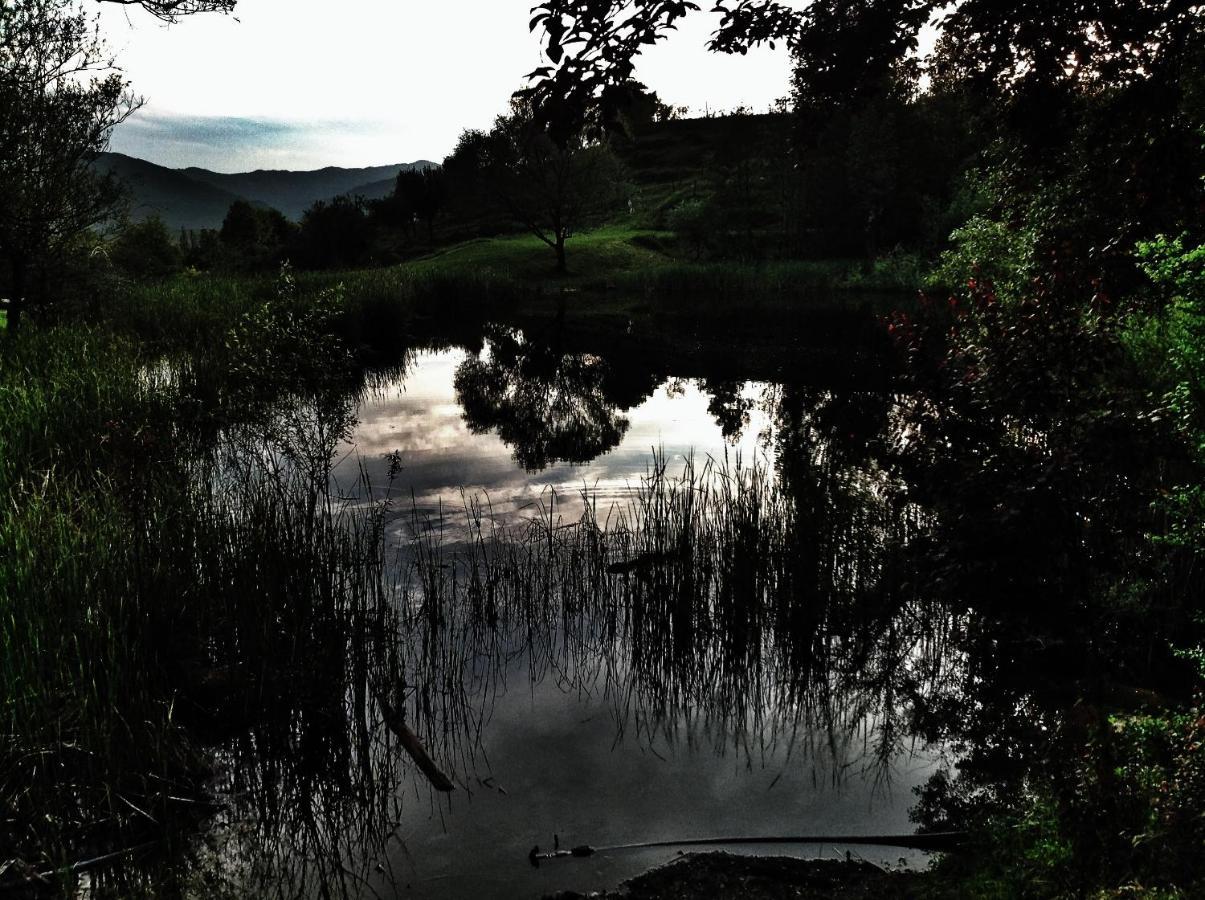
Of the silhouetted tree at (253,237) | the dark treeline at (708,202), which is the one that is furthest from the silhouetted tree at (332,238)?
the silhouetted tree at (253,237)

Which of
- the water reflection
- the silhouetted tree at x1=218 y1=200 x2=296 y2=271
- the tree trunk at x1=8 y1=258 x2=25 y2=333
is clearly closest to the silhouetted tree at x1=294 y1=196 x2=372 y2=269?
the silhouetted tree at x1=218 y1=200 x2=296 y2=271

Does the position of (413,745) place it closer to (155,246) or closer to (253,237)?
(155,246)

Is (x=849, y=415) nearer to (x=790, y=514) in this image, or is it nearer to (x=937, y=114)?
(x=790, y=514)

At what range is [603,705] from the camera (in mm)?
6633

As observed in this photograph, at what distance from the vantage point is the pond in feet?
16.1

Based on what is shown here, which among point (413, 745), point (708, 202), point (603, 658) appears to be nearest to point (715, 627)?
point (603, 658)

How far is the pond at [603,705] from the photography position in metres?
4.91

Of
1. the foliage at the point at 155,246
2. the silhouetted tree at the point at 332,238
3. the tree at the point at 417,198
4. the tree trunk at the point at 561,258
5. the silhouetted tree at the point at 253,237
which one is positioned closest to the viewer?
the tree trunk at the point at 561,258

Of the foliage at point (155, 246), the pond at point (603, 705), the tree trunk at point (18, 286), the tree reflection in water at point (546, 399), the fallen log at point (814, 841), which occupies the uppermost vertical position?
the foliage at point (155, 246)

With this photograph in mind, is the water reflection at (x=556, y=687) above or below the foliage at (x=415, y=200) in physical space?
below

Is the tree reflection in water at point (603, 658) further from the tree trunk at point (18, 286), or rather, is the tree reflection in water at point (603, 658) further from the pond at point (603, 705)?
the tree trunk at point (18, 286)

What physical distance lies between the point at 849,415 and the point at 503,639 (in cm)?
1248

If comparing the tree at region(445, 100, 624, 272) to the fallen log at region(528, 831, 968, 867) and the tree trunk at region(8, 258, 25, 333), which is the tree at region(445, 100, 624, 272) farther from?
the fallen log at region(528, 831, 968, 867)

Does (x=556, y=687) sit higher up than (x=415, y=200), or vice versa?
(x=415, y=200)
